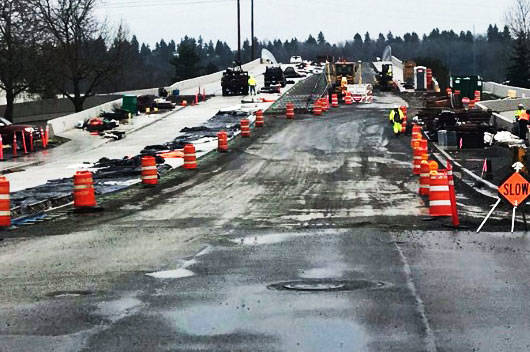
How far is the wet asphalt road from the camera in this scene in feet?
33.0

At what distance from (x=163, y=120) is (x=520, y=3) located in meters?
99.2

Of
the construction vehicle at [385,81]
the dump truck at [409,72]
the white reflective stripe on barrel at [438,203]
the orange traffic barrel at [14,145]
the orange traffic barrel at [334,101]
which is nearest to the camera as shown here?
the white reflective stripe on barrel at [438,203]

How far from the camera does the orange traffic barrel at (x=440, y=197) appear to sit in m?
20.4

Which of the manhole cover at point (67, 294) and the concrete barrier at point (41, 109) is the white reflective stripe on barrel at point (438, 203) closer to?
the manhole cover at point (67, 294)

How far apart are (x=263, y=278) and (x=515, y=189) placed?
726cm

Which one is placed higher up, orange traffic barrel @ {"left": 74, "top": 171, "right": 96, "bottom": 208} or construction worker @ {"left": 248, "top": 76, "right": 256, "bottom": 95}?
construction worker @ {"left": 248, "top": 76, "right": 256, "bottom": 95}

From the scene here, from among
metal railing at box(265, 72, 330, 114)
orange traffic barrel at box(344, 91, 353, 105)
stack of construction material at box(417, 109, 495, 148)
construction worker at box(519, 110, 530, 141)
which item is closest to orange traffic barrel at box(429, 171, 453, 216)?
stack of construction material at box(417, 109, 495, 148)

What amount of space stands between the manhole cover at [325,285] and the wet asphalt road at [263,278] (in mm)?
26

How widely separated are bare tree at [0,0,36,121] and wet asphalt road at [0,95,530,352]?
37.4 m

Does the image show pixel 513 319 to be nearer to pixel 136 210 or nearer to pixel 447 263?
pixel 447 263

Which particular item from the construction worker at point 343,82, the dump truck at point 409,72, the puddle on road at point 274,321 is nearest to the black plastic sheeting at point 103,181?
the puddle on road at point 274,321

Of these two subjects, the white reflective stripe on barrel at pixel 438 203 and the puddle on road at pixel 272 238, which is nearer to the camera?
the puddle on road at pixel 272 238

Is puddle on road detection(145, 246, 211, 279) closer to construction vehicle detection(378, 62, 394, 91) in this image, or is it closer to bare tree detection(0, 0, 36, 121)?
bare tree detection(0, 0, 36, 121)

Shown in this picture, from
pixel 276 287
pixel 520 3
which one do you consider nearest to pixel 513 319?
pixel 276 287
